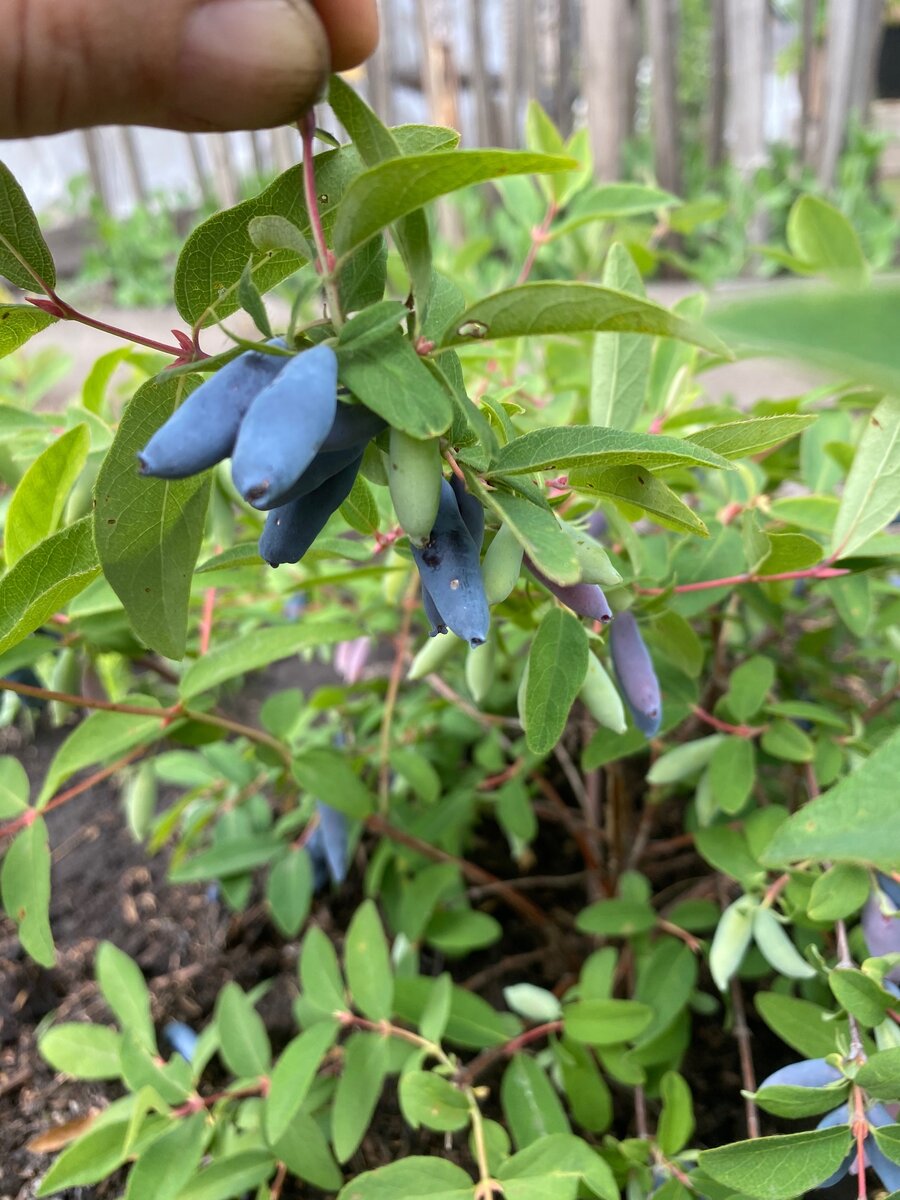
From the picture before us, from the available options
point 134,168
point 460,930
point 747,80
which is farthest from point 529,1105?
point 134,168

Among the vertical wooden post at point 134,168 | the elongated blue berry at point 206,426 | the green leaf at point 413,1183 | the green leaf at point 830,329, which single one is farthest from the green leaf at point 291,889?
the vertical wooden post at point 134,168

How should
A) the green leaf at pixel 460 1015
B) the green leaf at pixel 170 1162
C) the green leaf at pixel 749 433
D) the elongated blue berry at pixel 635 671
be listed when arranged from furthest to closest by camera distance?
1. the green leaf at pixel 460 1015
2. the green leaf at pixel 170 1162
3. the elongated blue berry at pixel 635 671
4. the green leaf at pixel 749 433

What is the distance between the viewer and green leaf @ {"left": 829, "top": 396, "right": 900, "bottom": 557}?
1.74 ft

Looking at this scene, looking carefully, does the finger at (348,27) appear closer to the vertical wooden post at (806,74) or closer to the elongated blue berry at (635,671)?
the elongated blue berry at (635,671)

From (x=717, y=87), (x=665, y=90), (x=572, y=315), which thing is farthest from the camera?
(x=717, y=87)

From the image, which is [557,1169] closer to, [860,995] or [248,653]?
[860,995]

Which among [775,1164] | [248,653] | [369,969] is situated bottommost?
[369,969]

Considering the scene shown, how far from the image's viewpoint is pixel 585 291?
0.93 feet

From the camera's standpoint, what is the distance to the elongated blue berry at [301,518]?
346mm

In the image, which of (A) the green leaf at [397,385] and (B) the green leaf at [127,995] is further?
(B) the green leaf at [127,995]

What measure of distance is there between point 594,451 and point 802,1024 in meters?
0.42

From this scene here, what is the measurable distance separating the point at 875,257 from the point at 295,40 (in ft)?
7.97

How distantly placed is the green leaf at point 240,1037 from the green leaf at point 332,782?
172mm

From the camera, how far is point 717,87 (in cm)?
272
